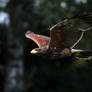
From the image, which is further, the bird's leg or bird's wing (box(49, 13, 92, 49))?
the bird's leg

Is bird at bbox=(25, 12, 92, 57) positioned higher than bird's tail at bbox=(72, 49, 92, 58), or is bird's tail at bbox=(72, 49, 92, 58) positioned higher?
bird at bbox=(25, 12, 92, 57)

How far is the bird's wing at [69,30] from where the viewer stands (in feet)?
6.18

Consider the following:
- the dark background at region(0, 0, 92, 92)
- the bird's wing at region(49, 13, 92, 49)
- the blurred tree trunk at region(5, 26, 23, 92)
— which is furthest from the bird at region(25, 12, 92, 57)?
the blurred tree trunk at region(5, 26, 23, 92)

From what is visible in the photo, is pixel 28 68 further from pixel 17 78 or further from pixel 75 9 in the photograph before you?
pixel 75 9

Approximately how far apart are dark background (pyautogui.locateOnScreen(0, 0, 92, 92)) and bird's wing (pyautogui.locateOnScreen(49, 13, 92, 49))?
3320 millimetres

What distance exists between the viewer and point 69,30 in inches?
83.6

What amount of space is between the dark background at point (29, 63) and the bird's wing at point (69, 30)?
131 inches

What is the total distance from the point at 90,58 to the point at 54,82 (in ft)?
20.0

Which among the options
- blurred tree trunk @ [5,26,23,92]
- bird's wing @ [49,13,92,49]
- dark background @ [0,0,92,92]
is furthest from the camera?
blurred tree trunk @ [5,26,23,92]

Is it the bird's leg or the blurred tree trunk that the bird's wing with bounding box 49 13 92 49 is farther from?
the blurred tree trunk

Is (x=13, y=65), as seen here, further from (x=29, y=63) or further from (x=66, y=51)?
(x=66, y=51)

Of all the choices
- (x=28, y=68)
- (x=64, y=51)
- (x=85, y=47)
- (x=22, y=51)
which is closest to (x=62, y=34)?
(x=64, y=51)

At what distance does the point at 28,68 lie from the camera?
816 centimetres

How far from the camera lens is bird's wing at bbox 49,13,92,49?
188 cm
